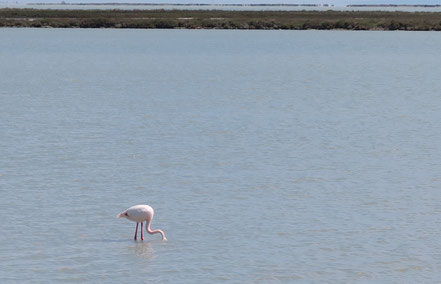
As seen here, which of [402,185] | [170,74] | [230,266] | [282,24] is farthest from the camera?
[282,24]

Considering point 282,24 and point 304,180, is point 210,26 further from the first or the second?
point 304,180

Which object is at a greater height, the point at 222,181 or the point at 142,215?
the point at 142,215

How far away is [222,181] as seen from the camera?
1836cm

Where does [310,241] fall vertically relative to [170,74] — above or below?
above

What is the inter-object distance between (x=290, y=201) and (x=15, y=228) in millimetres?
4980

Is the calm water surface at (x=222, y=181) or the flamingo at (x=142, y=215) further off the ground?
the flamingo at (x=142, y=215)

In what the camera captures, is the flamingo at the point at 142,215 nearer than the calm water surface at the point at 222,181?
No

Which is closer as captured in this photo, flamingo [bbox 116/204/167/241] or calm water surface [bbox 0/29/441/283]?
calm water surface [bbox 0/29/441/283]

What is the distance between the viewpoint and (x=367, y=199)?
55.6 ft

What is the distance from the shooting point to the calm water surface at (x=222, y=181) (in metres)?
13.0

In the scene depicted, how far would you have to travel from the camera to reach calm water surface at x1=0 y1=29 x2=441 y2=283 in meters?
13.0

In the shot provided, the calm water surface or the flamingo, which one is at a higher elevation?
the flamingo

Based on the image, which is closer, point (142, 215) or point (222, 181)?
point (142, 215)

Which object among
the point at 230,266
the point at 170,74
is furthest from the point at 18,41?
the point at 230,266
